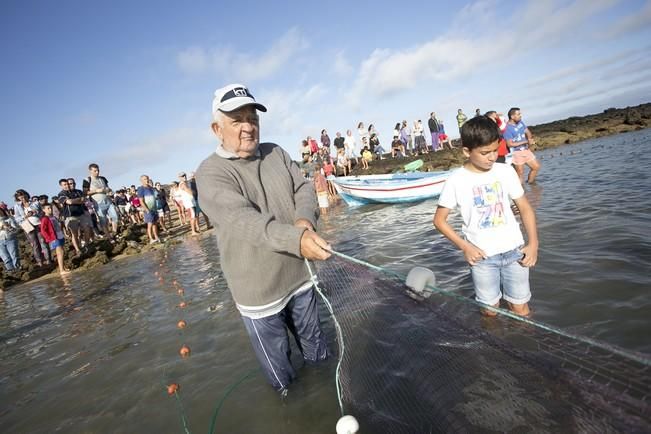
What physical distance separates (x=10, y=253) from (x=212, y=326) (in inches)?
475

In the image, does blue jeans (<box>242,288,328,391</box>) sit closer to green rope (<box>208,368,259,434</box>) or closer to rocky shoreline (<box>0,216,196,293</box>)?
green rope (<box>208,368,259,434</box>)

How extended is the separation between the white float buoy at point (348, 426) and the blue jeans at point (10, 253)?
1487 centimetres

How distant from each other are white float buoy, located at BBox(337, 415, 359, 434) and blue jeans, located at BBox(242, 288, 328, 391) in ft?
2.22

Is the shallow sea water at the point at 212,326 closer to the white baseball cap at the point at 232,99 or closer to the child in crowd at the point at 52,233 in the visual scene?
the child in crowd at the point at 52,233

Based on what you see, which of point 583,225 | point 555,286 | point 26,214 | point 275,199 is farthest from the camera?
point 26,214

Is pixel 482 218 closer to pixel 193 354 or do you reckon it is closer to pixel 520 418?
pixel 520 418

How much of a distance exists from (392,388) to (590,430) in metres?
1.39

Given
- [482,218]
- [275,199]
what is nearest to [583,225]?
[482,218]

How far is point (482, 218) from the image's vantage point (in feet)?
10.2

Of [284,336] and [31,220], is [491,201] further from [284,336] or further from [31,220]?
[31,220]

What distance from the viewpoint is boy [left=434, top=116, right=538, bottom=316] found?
3027mm

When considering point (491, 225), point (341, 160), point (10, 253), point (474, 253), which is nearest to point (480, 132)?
point (491, 225)

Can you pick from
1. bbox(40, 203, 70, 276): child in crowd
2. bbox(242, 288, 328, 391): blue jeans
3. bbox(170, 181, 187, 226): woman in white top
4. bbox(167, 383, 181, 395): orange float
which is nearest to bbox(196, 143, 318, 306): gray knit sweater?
bbox(242, 288, 328, 391): blue jeans

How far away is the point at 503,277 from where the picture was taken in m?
3.19
